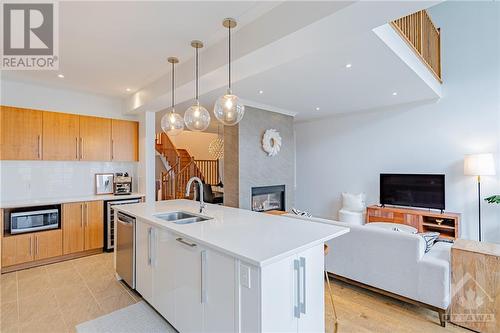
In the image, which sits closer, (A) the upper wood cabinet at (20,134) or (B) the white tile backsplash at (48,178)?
(A) the upper wood cabinet at (20,134)

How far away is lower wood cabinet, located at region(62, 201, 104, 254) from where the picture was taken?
151 inches

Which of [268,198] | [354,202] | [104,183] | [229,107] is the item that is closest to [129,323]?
[229,107]

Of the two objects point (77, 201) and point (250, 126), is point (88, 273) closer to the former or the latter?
point (77, 201)

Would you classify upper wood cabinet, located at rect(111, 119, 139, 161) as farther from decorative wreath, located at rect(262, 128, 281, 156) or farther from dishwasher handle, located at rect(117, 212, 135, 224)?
decorative wreath, located at rect(262, 128, 281, 156)

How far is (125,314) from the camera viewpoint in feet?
7.88

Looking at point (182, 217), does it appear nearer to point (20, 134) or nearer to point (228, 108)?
point (228, 108)

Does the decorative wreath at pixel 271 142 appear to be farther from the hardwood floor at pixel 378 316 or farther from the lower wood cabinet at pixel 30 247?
the lower wood cabinet at pixel 30 247

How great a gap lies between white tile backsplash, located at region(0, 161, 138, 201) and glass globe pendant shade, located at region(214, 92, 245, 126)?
3399 mm

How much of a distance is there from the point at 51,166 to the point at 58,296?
2.34 meters

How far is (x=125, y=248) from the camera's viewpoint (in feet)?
9.41

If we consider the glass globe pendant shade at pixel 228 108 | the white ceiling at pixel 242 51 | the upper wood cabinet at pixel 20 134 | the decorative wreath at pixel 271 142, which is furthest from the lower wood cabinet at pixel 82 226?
the decorative wreath at pixel 271 142

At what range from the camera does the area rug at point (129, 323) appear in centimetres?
218

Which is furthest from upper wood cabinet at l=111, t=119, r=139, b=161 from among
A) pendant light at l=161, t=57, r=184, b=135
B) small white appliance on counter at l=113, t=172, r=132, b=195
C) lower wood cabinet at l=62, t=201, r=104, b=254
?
pendant light at l=161, t=57, r=184, b=135

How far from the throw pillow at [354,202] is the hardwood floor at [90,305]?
2800mm
